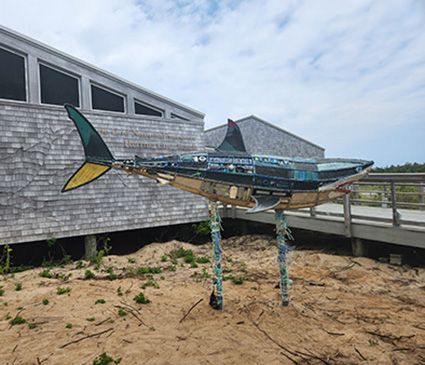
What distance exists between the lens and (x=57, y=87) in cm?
898

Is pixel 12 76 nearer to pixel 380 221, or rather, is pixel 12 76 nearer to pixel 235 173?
pixel 235 173

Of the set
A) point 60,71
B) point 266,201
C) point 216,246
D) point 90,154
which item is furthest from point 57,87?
point 266,201

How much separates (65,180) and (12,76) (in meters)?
3.02

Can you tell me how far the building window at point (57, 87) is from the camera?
875 cm

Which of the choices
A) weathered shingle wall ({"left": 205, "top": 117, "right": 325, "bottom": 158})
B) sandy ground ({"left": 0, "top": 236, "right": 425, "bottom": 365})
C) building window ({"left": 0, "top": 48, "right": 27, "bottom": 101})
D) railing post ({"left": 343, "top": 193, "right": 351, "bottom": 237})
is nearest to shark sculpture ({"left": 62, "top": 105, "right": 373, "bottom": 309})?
sandy ground ({"left": 0, "top": 236, "right": 425, "bottom": 365})

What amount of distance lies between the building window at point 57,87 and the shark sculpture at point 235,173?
5909 mm

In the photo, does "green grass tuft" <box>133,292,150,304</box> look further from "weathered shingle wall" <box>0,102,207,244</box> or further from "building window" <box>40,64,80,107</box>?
"building window" <box>40,64,80,107</box>

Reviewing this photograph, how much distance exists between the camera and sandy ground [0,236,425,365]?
3.42 m

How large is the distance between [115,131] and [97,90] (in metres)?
1.50

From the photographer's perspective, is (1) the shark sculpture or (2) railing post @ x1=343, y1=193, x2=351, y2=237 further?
(2) railing post @ x1=343, y1=193, x2=351, y2=237

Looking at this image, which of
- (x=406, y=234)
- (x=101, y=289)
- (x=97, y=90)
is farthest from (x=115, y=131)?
(x=406, y=234)

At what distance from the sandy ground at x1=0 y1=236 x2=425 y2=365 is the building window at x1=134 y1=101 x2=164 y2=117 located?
5.49 m

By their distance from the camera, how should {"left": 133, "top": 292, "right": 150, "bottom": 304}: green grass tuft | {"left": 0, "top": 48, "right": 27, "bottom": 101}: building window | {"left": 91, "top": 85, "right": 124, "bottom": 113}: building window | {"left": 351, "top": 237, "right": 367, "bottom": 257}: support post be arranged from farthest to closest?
{"left": 91, "top": 85, "right": 124, "bottom": 113}: building window → {"left": 0, "top": 48, "right": 27, "bottom": 101}: building window → {"left": 351, "top": 237, "right": 367, "bottom": 257}: support post → {"left": 133, "top": 292, "right": 150, "bottom": 304}: green grass tuft

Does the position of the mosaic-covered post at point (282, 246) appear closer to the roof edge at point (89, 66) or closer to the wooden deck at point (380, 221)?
the wooden deck at point (380, 221)
